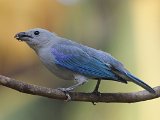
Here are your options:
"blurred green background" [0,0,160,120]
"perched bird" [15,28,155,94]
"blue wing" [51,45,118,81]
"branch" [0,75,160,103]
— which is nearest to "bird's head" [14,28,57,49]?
"perched bird" [15,28,155,94]

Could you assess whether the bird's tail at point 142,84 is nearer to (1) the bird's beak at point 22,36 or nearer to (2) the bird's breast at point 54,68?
(2) the bird's breast at point 54,68

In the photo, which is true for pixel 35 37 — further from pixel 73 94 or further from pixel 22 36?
pixel 73 94

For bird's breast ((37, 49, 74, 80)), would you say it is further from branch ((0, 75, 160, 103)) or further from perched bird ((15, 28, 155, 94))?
branch ((0, 75, 160, 103))

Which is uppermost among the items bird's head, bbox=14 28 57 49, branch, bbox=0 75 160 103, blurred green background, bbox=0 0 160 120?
bird's head, bbox=14 28 57 49

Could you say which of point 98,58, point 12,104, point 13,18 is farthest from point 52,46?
point 13,18

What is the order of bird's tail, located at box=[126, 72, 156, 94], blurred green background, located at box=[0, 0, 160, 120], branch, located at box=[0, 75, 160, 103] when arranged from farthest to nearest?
1. blurred green background, located at box=[0, 0, 160, 120]
2. bird's tail, located at box=[126, 72, 156, 94]
3. branch, located at box=[0, 75, 160, 103]

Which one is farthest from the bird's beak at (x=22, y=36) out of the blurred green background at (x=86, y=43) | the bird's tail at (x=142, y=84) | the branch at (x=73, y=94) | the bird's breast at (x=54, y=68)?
the blurred green background at (x=86, y=43)
